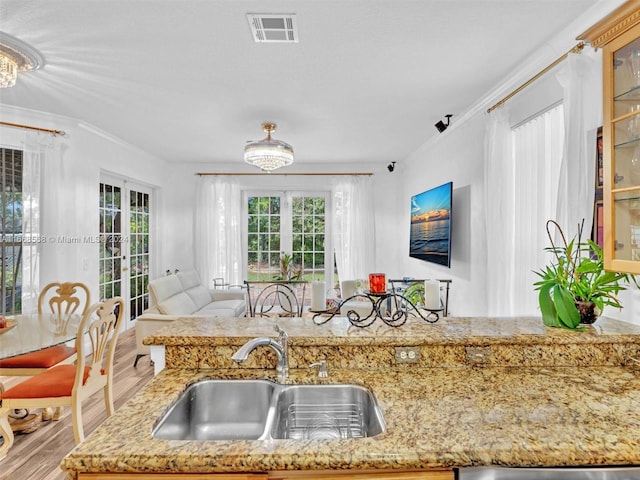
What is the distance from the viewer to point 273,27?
203cm

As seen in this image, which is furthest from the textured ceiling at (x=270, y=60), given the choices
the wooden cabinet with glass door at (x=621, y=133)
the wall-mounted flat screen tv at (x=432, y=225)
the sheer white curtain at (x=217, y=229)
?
the sheer white curtain at (x=217, y=229)

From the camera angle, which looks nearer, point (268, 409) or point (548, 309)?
point (268, 409)

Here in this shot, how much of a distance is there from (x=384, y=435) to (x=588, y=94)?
2019 millimetres

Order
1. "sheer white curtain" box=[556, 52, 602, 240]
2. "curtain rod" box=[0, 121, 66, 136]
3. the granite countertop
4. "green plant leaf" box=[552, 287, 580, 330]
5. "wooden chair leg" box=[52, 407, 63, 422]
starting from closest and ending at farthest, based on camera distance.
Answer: the granite countertop, "green plant leaf" box=[552, 287, 580, 330], "sheer white curtain" box=[556, 52, 602, 240], "wooden chair leg" box=[52, 407, 63, 422], "curtain rod" box=[0, 121, 66, 136]

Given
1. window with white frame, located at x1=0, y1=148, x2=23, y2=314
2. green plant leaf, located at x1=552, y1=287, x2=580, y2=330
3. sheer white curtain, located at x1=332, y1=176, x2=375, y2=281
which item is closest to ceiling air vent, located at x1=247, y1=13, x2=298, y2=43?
green plant leaf, located at x1=552, y1=287, x2=580, y2=330

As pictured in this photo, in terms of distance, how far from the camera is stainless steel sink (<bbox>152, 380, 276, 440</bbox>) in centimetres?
126

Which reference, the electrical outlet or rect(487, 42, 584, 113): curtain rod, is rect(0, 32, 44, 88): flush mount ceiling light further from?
rect(487, 42, 584, 113): curtain rod

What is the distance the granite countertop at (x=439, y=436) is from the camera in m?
0.86

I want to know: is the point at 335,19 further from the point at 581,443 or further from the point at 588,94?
the point at 581,443

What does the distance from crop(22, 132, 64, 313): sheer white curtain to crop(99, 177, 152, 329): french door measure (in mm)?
778

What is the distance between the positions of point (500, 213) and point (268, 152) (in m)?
2.14

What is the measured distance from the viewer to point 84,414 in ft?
8.63

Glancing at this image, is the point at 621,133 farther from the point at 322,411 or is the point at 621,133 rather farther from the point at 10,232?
the point at 10,232

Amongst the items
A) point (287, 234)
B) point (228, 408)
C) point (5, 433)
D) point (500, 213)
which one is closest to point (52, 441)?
point (5, 433)
